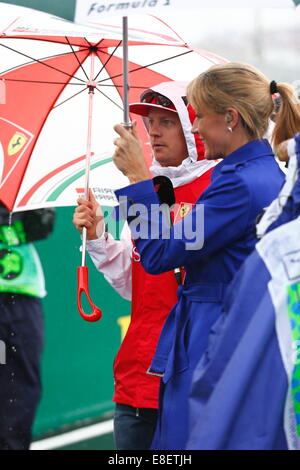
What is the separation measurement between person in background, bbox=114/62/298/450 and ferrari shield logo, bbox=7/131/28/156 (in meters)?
0.85

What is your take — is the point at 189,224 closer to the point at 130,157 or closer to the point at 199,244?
the point at 199,244

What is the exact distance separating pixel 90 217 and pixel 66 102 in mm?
538

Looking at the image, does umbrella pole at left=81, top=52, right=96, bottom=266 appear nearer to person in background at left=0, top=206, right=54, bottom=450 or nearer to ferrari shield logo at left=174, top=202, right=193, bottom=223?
ferrari shield logo at left=174, top=202, right=193, bottom=223

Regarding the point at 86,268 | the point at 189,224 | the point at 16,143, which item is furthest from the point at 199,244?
the point at 16,143

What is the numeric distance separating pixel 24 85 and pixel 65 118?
0.21 meters

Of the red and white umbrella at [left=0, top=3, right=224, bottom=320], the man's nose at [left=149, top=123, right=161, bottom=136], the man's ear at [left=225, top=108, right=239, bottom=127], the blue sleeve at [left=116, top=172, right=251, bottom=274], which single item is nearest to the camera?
the blue sleeve at [left=116, top=172, right=251, bottom=274]

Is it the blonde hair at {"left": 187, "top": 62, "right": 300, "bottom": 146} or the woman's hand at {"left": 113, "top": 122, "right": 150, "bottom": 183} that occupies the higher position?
the blonde hair at {"left": 187, "top": 62, "right": 300, "bottom": 146}

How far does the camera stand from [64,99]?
3.19 m

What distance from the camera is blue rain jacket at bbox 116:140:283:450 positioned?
2141 mm

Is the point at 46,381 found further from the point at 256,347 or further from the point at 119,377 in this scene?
the point at 256,347

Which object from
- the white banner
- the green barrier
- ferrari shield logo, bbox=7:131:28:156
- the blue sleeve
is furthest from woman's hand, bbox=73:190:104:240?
the green barrier

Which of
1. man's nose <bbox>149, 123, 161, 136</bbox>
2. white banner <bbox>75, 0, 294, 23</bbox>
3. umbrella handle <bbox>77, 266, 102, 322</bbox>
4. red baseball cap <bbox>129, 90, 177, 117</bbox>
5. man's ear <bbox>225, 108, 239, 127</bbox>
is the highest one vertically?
white banner <bbox>75, 0, 294, 23</bbox>

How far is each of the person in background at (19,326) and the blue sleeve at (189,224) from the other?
223 centimetres

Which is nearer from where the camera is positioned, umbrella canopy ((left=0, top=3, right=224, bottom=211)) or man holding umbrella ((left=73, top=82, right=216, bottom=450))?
man holding umbrella ((left=73, top=82, right=216, bottom=450))
